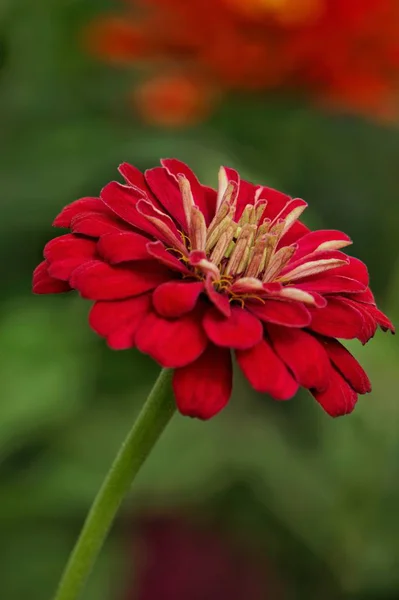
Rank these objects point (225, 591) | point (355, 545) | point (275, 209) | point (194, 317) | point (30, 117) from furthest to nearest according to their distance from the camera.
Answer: point (30, 117), point (225, 591), point (355, 545), point (275, 209), point (194, 317)

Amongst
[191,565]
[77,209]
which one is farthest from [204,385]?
[191,565]

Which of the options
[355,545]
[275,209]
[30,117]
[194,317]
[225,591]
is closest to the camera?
[194,317]

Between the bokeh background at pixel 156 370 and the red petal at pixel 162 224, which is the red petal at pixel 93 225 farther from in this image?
the bokeh background at pixel 156 370

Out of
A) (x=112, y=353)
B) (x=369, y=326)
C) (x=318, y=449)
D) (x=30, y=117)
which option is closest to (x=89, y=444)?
(x=112, y=353)

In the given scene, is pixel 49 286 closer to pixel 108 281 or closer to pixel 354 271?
pixel 108 281

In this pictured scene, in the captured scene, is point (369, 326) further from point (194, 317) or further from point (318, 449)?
point (318, 449)

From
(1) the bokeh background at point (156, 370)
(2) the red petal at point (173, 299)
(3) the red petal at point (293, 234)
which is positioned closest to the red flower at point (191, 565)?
(1) the bokeh background at point (156, 370)
